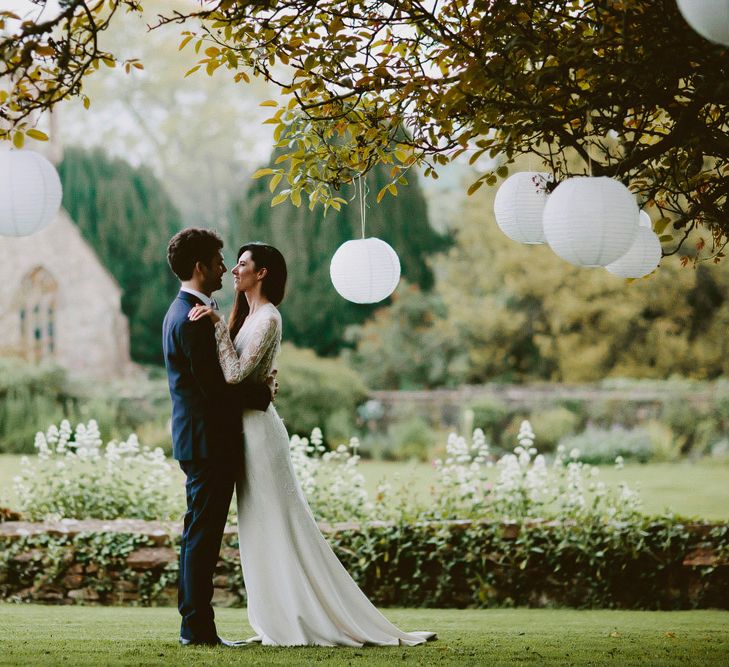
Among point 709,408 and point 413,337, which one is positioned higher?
point 413,337

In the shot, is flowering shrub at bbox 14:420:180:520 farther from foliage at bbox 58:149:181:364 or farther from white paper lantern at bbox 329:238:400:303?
foliage at bbox 58:149:181:364

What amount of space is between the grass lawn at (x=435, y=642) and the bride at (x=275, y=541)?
0.45 feet

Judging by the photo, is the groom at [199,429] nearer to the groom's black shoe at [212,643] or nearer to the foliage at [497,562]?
the groom's black shoe at [212,643]

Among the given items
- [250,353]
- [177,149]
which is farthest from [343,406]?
[177,149]

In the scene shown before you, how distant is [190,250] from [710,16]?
2376 mm

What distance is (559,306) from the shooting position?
1975cm

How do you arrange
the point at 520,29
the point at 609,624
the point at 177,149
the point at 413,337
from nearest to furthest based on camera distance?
the point at 520,29, the point at 609,624, the point at 413,337, the point at 177,149

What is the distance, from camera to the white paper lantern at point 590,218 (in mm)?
3809

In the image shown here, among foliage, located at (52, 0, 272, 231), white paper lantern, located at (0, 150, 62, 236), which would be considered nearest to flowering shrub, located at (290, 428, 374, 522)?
white paper lantern, located at (0, 150, 62, 236)

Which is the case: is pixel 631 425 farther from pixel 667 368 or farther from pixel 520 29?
pixel 520 29

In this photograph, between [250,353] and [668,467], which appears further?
[668,467]

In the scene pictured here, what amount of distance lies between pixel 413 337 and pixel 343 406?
17.9 feet

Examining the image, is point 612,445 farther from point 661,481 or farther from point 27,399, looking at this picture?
point 27,399

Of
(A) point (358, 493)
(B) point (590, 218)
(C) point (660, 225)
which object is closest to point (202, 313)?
(B) point (590, 218)
